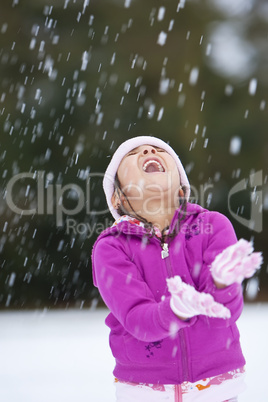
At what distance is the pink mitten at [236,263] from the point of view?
1.33 m

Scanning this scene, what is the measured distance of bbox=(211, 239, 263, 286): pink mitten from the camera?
4.36 feet

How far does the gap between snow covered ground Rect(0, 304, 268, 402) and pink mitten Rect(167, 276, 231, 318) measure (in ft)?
5.81

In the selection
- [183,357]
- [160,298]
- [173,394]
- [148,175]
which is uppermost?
[148,175]

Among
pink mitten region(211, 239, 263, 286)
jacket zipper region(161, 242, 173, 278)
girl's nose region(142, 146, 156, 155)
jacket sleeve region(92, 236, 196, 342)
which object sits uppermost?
girl's nose region(142, 146, 156, 155)

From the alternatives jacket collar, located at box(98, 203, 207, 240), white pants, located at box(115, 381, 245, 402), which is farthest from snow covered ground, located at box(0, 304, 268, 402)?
jacket collar, located at box(98, 203, 207, 240)

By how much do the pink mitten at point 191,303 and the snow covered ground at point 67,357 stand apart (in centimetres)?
177

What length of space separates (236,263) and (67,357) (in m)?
2.90

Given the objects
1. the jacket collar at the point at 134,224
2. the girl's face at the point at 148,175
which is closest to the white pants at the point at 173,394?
the jacket collar at the point at 134,224

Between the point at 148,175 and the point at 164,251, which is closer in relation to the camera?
the point at 164,251

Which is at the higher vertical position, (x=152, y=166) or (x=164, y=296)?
(x=152, y=166)

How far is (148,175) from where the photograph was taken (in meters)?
1.76

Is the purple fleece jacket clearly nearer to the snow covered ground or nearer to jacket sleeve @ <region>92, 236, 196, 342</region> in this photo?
jacket sleeve @ <region>92, 236, 196, 342</region>

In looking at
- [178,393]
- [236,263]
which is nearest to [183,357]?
[178,393]

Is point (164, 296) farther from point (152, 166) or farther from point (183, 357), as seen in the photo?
point (152, 166)
